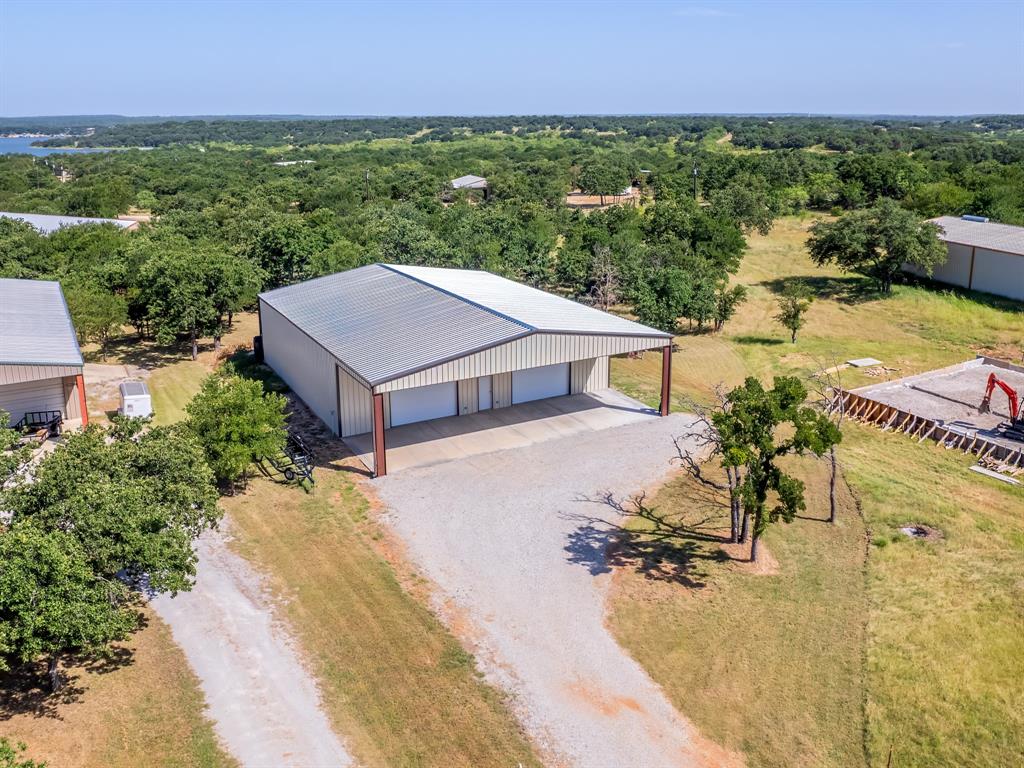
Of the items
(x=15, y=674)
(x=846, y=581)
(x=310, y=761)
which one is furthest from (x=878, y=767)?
(x=15, y=674)

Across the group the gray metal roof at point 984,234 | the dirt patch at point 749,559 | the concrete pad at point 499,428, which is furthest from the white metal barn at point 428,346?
the gray metal roof at point 984,234

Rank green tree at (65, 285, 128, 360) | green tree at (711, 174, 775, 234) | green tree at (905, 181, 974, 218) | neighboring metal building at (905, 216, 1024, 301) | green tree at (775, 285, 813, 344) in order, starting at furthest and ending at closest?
green tree at (711, 174, 775, 234), green tree at (905, 181, 974, 218), neighboring metal building at (905, 216, 1024, 301), green tree at (775, 285, 813, 344), green tree at (65, 285, 128, 360)

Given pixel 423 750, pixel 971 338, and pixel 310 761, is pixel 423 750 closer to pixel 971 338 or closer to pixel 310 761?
pixel 310 761

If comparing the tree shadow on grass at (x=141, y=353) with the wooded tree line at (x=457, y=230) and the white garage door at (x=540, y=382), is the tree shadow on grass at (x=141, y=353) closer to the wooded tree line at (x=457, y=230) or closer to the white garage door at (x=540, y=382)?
the wooded tree line at (x=457, y=230)

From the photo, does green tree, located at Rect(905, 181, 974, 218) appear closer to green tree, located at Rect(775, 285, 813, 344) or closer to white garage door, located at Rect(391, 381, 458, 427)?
green tree, located at Rect(775, 285, 813, 344)

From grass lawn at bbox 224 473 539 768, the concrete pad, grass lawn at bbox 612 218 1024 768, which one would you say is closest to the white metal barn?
the concrete pad
